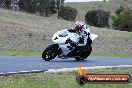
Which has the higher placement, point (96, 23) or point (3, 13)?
point (3, 13)

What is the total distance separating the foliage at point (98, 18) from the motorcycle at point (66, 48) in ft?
219

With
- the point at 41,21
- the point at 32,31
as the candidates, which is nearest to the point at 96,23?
the point at 41,21

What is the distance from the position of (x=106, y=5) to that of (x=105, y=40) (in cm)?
8602

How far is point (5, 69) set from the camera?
12.3 meters

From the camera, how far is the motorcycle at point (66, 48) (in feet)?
57.0

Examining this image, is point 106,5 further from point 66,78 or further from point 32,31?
point 66,78

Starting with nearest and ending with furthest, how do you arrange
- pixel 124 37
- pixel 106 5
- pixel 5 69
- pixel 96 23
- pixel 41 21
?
pixel 5 69
pixel 124 37
pixel 41 21
pixel 96 23
pixel 106 5

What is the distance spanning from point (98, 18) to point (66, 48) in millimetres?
69124

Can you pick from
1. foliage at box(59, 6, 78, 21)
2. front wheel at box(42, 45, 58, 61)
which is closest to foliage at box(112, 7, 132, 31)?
foliage at box(59, 6, 78, 21)

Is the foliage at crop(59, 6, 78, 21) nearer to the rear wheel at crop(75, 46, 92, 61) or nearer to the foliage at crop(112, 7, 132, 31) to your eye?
the foliage at crop(112, 7, 132, 31)

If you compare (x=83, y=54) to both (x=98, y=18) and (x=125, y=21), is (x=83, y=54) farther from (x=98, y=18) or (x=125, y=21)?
(x=98, y=18)

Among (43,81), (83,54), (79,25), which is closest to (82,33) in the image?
(79,25)

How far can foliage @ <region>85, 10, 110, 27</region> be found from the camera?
85750 mm

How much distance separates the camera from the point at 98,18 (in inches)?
3401
